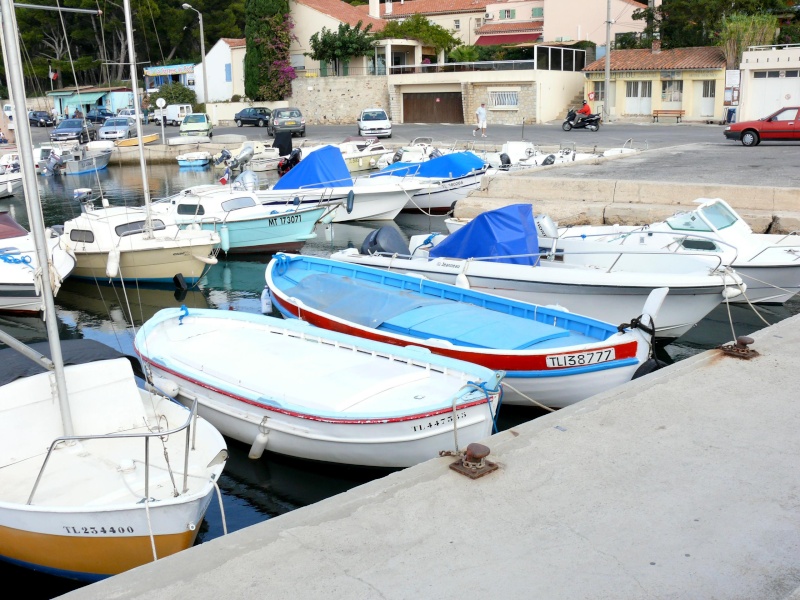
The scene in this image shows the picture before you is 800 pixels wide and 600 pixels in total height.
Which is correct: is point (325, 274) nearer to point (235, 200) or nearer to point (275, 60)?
point (235, 200)

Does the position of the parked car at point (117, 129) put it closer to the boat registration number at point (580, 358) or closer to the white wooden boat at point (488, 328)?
the white wooden boat at point (488, 328)

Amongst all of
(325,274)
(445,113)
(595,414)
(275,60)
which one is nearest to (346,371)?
(595,414)

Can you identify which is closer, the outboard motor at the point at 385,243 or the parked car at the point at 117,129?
the outboard motor at the point at 385,243

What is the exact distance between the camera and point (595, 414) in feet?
22.7

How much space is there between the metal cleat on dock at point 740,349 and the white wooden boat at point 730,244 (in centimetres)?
444

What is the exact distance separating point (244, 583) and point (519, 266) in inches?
351

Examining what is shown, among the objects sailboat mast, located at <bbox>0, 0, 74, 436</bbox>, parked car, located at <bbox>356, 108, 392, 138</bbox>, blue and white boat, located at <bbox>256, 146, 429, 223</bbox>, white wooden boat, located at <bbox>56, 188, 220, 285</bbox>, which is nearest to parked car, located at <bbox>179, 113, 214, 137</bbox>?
parked car, located at <bbox>356, 108, 392, 138</bbox>

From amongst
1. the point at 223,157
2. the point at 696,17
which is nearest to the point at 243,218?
the point at 223,157

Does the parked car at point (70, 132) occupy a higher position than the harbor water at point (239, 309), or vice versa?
the parked car at point (70, 132)

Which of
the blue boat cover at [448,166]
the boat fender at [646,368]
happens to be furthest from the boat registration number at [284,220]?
the boat fender at [646,368]

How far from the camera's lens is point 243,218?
1959 centimetres

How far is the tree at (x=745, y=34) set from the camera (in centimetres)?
4150

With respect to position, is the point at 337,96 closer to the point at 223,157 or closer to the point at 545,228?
the point at 223,157

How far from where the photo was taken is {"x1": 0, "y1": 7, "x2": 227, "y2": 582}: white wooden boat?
618cm
